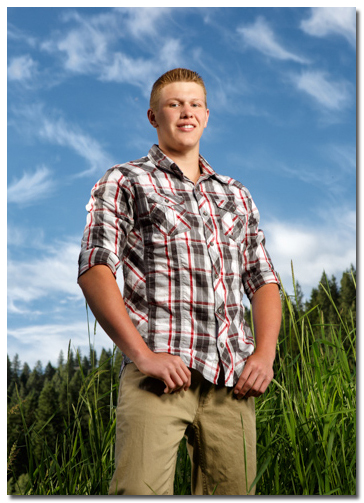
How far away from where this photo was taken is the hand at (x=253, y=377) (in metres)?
1.49

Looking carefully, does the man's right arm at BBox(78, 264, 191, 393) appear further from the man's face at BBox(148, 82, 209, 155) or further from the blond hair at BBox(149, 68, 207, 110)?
the blond hair at BBox(149, 68, 207, 110)

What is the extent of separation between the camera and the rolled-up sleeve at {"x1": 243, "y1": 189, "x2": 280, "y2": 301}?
1.72m

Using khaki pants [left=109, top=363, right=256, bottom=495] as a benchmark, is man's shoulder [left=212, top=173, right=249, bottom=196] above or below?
above

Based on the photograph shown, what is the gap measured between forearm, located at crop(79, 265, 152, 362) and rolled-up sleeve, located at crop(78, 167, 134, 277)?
3cm

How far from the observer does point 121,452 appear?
54.7 inches

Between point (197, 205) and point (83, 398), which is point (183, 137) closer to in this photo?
point (197, 205)

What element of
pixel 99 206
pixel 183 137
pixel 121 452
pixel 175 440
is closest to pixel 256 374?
pixel 175 440

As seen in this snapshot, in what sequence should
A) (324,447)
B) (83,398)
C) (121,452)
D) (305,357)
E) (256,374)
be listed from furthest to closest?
(305,357) < (83,398) < (324,447) < (256,374) < (121,452)

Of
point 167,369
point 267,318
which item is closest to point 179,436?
point 167,369

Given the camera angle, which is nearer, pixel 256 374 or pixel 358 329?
pixel 256 374

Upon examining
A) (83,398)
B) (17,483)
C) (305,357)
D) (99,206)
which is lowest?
(17,483)

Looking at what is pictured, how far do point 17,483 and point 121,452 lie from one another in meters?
0.92

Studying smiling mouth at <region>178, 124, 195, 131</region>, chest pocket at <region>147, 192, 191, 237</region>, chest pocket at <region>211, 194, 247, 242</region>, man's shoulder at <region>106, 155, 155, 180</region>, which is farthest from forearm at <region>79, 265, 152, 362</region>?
smiling mouth at <region>178, 124, 195, 131</region>

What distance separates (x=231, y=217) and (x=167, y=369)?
1.88ft
